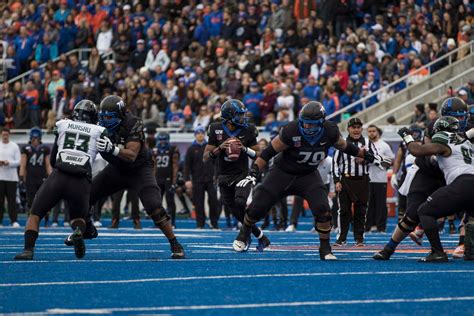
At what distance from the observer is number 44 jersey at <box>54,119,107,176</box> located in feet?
39.4

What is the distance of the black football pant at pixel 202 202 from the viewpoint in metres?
20.8

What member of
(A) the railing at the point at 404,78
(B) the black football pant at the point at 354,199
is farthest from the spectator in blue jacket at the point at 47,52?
(B) the black football pant at the point at 354,199

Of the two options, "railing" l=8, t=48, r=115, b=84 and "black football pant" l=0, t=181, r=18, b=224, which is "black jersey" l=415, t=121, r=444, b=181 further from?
"railing" l=8, t=48, r=115, b=84

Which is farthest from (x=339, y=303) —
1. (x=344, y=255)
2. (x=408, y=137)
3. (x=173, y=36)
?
(x=173, y=36)

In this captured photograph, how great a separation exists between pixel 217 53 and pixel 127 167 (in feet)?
52.4

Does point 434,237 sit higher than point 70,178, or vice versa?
point 70,178

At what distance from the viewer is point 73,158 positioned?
12.0 metres

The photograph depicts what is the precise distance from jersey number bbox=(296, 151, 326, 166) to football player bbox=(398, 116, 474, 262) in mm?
962

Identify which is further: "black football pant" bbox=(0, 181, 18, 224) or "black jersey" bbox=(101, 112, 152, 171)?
"black football pant" bbox=(0, 181, 18, 224)

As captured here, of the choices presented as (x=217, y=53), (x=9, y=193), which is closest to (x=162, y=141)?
(x=9, y=193)

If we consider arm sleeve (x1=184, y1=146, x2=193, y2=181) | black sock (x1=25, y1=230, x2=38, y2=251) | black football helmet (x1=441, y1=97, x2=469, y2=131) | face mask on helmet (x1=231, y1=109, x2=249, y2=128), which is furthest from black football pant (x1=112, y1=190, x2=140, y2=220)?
black football helmet (x1=441, y1=97, x2=469, y2=131)

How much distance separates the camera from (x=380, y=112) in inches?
984

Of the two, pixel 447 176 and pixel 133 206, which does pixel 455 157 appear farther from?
pixel 133 206

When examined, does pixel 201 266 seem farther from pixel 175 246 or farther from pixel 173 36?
pixel 173 36
